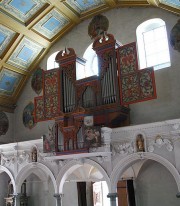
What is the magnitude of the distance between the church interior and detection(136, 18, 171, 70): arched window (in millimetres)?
48

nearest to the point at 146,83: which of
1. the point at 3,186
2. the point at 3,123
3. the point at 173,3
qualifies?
the point at 173,3

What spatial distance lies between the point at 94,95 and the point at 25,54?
565 centimetres

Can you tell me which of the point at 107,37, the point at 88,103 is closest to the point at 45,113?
the point at 88,103

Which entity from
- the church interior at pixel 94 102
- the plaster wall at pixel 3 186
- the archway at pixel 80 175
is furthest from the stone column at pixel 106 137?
the plaster wall at pixel 3 186

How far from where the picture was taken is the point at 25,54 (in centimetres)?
1678

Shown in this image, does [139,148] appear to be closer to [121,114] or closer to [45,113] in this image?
[121,114]

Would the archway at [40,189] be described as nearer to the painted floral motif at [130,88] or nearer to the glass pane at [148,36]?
the painted floral motif at [130,88]

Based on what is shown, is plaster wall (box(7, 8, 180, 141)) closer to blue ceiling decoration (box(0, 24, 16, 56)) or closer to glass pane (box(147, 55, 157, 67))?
glass pane (box(147, 55, 157, 67))

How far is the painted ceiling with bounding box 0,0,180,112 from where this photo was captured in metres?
14.3

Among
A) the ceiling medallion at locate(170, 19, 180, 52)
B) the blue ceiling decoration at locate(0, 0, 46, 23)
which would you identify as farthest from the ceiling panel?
the ceiling medallion at locate(170, 19, 180, 52)

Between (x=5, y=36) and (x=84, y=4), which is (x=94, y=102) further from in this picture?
(x=5, y=36)

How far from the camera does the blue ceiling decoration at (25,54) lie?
53.2 feet

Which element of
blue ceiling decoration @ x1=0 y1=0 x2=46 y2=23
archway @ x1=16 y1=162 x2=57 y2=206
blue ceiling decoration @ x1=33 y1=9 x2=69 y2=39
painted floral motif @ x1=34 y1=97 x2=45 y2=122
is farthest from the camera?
archway @ x1=16 y1=162 x2=57 y2=206

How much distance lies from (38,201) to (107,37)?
9.79 m
